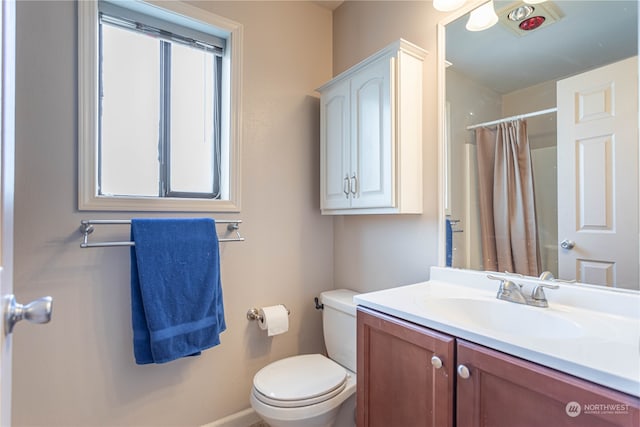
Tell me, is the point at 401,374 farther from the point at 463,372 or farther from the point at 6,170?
the point at 6,170

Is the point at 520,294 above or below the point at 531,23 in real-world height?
below

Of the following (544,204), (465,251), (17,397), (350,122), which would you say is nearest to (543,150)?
(544,204)

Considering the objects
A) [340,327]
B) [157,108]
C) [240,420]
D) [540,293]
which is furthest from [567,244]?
[157,108]

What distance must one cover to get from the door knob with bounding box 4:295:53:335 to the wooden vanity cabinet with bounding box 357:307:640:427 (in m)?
0.89

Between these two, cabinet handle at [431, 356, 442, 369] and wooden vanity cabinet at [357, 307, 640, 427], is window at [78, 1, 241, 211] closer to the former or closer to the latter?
wooden vanity cabinet at [357, 307, 640, 427]

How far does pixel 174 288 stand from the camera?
1.43m

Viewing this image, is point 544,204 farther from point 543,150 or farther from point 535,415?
point 535,415

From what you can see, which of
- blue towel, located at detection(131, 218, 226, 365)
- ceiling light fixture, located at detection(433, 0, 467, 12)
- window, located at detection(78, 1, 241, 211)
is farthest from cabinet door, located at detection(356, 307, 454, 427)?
ceiling light fixture, located at detection(433, 0, 467, 12)

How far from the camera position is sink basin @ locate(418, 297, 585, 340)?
36.8 inches

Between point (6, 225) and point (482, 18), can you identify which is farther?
point (482, 18)

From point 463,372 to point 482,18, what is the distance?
4.52ft

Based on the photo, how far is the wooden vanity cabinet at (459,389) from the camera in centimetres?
64

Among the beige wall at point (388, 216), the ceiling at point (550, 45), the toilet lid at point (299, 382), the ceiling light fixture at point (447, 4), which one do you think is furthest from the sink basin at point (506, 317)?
the ceiling light fixture at point (447, 4)

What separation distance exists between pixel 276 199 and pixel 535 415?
4.80 ft
